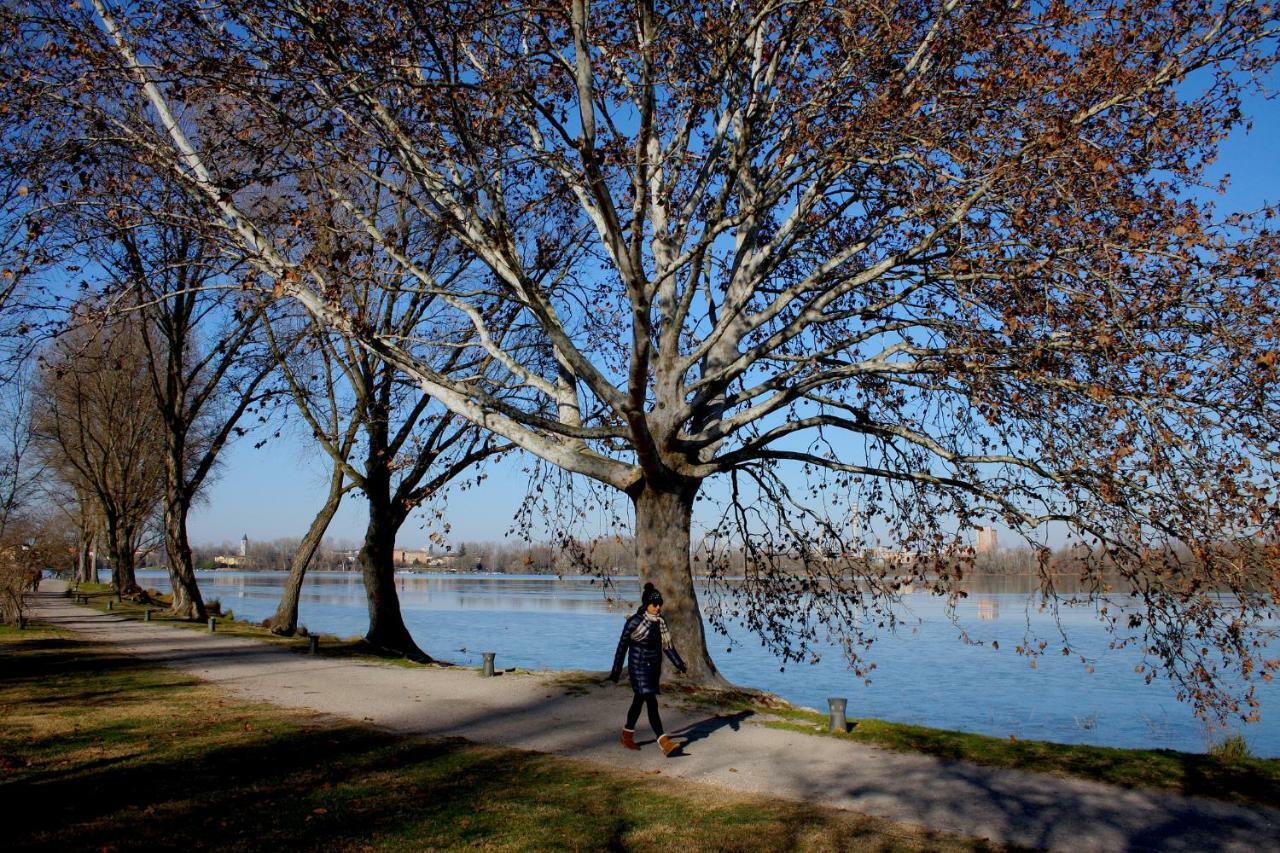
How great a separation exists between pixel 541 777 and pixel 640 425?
4.58 meters

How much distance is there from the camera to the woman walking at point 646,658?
9663 mm

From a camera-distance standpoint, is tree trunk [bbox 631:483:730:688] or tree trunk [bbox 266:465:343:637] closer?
tree trunk [bbox 631:483:730:688]

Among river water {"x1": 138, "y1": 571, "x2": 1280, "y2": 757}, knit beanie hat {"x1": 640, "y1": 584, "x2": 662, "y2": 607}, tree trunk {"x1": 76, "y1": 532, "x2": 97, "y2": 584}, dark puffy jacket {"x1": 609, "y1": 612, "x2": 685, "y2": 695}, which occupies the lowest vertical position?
river water {"x1": 138, "y1": 571, "x2": 1280, "y2": 757}

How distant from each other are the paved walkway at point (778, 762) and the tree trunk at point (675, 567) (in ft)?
3.73

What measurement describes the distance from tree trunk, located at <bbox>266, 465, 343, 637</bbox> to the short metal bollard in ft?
54.7

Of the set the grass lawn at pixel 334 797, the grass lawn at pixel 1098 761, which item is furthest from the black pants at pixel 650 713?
the grass lawn at pixel 1098 761

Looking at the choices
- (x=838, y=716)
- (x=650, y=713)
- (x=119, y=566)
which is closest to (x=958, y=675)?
(x=838, y=716)

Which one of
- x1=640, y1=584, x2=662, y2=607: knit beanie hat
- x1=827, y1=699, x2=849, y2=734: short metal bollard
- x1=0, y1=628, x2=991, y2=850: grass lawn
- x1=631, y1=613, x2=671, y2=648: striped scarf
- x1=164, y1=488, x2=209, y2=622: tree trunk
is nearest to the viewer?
x1=0, y1=628, x2=991, y2=850: grass lawn

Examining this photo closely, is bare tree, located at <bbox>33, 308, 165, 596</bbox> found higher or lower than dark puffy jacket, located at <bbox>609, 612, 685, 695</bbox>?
higher

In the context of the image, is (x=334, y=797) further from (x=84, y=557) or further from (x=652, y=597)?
(x=84, y=557)

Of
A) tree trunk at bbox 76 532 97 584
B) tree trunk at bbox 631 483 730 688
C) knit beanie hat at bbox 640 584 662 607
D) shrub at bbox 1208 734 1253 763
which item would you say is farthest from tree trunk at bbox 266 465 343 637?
tree trunk at bbox 76 532 97 584

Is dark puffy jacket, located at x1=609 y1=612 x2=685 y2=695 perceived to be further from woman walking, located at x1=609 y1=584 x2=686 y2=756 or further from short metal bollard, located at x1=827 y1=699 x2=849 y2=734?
short metal bollard, located at x1=827 y1=699 x2=849 y2=734

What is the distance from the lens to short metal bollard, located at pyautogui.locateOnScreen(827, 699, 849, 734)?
1055cm

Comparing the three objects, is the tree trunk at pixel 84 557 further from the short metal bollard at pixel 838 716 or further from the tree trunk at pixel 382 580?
the short metal bollard at pixel 838 716
